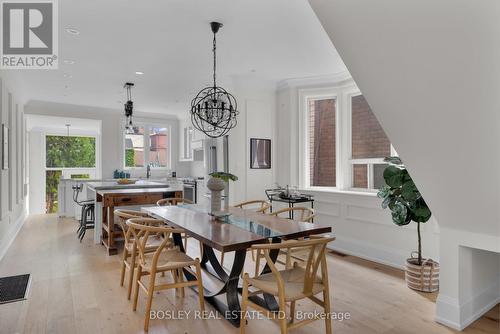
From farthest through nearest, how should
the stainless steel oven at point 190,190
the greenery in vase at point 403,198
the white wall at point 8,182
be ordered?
the stainless steel oven at point 190,190 → the white wall at point 8,182 → the greenery in vase at point 403,198

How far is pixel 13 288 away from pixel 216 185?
Answer: 2.28 meters

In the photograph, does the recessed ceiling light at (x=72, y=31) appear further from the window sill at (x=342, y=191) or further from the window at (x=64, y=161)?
the window at (x=64, y=161)

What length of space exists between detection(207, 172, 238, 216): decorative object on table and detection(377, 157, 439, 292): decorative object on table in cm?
159

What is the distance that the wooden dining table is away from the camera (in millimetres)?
2057

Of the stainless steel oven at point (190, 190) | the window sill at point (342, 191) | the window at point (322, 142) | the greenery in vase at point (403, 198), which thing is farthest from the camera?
the stainless steel oven at point (190, 190)

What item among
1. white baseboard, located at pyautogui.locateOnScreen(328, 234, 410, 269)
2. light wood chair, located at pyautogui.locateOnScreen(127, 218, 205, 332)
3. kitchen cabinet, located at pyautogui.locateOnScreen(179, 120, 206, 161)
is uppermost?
kitchen cabinet, located at pyautogui.locateOnScreen(179, 120, 206, 161)

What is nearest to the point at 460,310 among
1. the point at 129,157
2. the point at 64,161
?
the point at 129,157

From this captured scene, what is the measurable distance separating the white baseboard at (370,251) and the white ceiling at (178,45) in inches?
96.7

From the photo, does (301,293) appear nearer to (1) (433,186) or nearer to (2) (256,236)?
(2) (256,236)

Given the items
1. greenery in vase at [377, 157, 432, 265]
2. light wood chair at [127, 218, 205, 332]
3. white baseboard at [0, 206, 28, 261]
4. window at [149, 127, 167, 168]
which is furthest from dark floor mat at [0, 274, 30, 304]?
window at [149, 127, 167, 168]

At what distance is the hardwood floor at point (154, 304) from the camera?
2.29 meters

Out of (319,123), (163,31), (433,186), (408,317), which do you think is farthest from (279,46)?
(408,317)

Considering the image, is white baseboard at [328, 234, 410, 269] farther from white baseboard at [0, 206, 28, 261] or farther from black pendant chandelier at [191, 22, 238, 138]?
white baseboard at [0, 206, 28, 261]

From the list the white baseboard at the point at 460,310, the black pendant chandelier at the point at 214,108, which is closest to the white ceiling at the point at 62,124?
the black pendant chandelier at the point at 214,108
